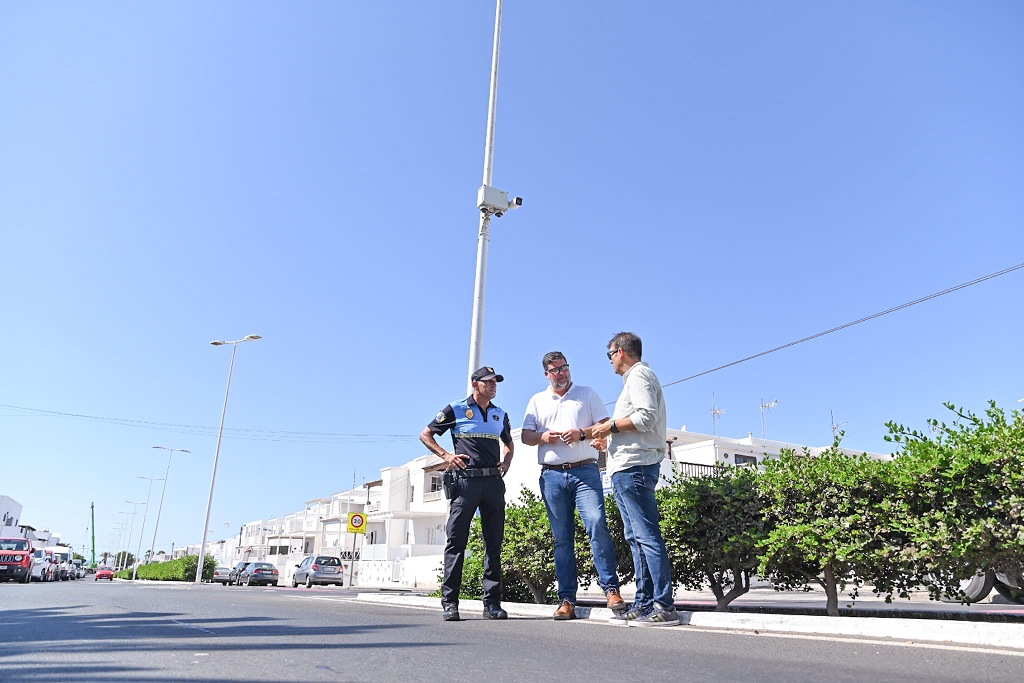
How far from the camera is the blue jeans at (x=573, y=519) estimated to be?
5.30m

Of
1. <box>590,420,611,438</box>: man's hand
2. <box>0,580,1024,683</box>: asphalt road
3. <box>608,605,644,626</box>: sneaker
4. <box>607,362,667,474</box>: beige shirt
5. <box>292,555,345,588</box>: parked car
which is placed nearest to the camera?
<box>0,580,1024,683</box>: asphalt road

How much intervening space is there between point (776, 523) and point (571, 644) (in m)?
1.81

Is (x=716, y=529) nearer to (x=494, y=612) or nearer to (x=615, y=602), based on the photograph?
(x=615, y=602)

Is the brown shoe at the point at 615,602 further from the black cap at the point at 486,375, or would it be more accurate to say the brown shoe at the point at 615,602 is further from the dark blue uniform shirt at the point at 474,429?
the black cap at the point at 486,375

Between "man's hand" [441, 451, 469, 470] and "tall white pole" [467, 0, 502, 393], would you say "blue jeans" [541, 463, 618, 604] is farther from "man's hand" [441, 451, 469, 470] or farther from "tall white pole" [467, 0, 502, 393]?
"tall white pole" [467, 0, 502, 393]

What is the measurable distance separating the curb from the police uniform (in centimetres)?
90

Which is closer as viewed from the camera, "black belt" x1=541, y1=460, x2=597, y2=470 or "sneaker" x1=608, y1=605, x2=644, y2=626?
"sneaker" x1=608, y1=605, x2=644, y2=626

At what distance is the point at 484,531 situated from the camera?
19.2 feet

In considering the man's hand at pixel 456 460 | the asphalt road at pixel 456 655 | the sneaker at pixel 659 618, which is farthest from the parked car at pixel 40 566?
the sneaker at pixel 659 618

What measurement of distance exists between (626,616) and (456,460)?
1.73 m

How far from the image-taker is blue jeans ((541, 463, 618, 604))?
530cm

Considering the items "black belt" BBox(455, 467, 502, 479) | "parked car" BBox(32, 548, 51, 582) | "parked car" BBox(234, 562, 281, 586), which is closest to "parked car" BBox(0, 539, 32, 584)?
"parked car" BBox(32, 548, 51, 582)

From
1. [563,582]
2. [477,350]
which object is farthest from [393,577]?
[563,582]

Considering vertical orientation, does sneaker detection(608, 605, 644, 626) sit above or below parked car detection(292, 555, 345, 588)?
above
